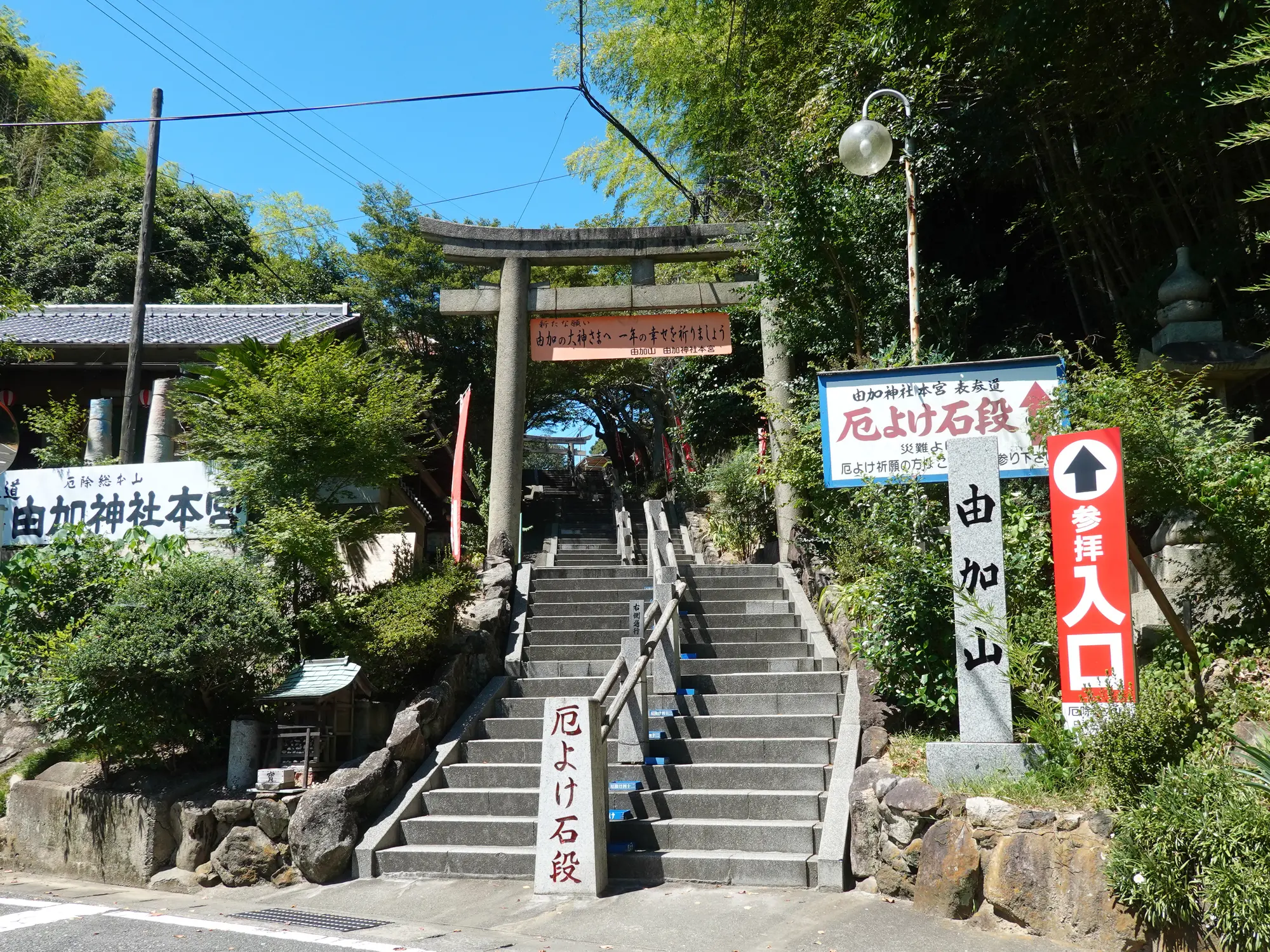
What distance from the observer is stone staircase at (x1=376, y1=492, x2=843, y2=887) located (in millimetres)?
7219

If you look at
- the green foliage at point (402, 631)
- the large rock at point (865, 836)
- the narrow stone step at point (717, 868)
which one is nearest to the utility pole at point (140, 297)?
the green foliage at point (402, 631)

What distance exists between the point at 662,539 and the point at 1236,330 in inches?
291

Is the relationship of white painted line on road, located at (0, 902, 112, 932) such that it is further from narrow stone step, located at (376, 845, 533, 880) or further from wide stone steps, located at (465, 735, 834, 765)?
wide stone steps, located at (465, 735, 834, 765)

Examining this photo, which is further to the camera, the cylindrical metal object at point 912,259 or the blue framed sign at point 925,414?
the cylindrical metal object at point 912,259

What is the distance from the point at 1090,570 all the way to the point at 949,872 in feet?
7.08

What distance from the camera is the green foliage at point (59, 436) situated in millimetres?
14555

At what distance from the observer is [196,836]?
816 centimetres

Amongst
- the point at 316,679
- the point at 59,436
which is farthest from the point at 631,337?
the point at 59,436

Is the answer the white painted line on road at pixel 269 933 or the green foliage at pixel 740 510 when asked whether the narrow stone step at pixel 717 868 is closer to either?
the white painted line on road at pixel 269 933

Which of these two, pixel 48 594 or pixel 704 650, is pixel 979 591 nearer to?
pixel 704 650

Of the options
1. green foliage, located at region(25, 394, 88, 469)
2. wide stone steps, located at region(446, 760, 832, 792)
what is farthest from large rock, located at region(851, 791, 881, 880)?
green foliage, located at region(25, 394, 88, 469)

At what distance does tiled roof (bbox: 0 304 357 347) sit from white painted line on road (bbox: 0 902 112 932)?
10.2 m

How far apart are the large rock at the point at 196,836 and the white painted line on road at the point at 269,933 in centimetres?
96

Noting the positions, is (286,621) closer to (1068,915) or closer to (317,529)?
(317,529)
